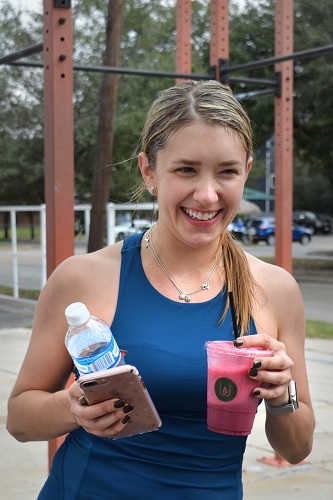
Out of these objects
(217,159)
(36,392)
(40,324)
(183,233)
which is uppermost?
(217,159)

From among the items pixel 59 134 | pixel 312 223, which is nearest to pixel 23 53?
pixel 59 134

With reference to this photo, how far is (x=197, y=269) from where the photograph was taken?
197cm

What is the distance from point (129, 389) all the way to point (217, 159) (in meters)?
0.54

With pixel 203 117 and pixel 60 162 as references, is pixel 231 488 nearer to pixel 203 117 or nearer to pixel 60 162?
pixel 203 117

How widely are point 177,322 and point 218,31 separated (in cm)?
378

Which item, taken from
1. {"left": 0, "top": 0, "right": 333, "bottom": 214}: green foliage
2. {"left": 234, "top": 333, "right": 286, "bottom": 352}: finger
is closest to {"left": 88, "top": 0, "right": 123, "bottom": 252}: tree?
{"left": 234, "top": 333, "right": 286, "bottom": 352}: finger

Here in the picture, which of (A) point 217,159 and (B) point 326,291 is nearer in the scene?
(A) point 217,159

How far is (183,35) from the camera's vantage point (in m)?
5.52

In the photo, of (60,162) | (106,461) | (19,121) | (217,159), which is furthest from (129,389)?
(19,121)

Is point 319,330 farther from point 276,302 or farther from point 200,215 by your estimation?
point 200,215

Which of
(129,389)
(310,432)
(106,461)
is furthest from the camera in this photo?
(310,432)

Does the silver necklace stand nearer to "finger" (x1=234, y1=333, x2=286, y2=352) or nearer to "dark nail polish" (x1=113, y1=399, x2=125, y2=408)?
"finger" (x1=234, y1=333, x2=286, y2=352)

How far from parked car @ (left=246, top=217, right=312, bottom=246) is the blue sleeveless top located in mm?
41497

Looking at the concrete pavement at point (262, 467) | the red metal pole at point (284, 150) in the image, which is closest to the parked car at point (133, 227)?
the red metal pole at point (284, 150)
